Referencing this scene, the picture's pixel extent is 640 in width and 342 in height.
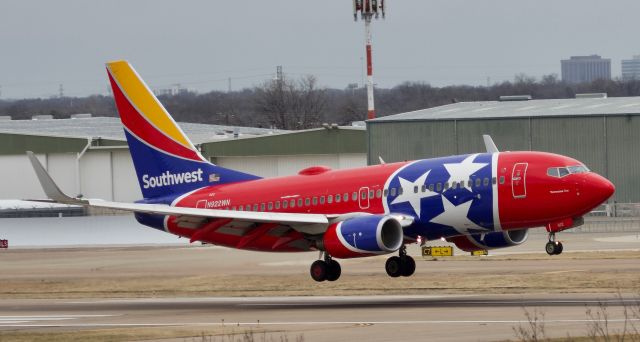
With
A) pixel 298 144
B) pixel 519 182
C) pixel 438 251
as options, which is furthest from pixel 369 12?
pixel 519 182

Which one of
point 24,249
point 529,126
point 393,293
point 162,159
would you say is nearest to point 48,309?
point 162,159

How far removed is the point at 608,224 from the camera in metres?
83.8

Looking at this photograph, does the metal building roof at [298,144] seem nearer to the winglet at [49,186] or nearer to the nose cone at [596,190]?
the winglet at [49,186]

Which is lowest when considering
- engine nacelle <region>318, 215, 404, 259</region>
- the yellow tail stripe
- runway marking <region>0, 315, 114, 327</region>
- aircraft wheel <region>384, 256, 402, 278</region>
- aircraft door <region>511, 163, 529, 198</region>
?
runway marking <region>0, 315, 114, 327</region>

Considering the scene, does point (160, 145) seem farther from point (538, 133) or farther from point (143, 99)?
point (538, 133)

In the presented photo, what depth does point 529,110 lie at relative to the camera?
9875cm

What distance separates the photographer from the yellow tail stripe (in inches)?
2124

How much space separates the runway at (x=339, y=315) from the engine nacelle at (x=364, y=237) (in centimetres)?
188

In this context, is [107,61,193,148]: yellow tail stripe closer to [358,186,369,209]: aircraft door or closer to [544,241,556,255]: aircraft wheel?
[358,186,369,209]: aircraft door

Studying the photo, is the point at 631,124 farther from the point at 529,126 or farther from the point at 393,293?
the point at 393,293

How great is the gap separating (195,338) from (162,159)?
1798cm

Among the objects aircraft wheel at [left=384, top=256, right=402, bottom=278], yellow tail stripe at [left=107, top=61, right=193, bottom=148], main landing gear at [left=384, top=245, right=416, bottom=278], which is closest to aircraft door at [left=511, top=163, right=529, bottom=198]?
main landing gear at [left=384, top=245, right=416, bottom=278]

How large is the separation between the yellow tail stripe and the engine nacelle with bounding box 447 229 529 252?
1205cm

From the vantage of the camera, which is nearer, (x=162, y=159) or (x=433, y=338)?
(x=433, y=338)
